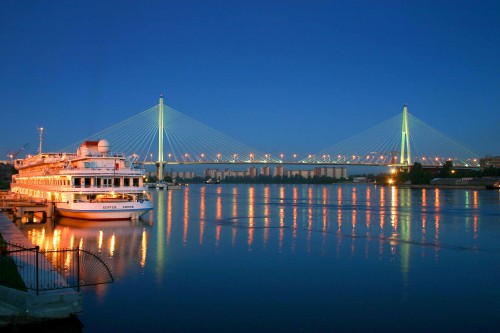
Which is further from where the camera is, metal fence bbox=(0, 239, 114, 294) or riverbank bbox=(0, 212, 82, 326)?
metal fence bbox=(0, 239, 114, 294)

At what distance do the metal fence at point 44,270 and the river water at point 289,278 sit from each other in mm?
626

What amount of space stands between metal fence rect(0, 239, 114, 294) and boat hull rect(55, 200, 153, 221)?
35.5 ft

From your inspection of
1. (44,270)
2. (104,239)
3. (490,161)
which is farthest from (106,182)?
(490,161)

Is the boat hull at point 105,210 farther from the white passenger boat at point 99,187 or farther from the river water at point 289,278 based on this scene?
the river water at point 289,278

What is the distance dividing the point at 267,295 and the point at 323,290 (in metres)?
1.61

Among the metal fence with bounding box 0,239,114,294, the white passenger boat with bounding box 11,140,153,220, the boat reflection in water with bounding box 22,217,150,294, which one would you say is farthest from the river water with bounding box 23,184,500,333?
the white passenger boat with bounding box 11,140,153,220

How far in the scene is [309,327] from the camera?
34.9 ft

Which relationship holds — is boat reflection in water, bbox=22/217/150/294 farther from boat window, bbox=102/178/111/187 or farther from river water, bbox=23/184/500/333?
boat window, bbox=102/178/111/187

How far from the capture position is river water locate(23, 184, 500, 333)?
11.0 metres

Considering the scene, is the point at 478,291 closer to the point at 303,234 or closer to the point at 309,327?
the point at 309,327

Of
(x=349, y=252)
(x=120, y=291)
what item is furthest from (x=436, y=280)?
(x=120, y=291)

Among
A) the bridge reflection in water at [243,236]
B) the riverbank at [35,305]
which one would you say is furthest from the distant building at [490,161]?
the riverbank at [35,305]

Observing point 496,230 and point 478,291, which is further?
point 496,230

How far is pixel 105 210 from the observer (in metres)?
27.9
